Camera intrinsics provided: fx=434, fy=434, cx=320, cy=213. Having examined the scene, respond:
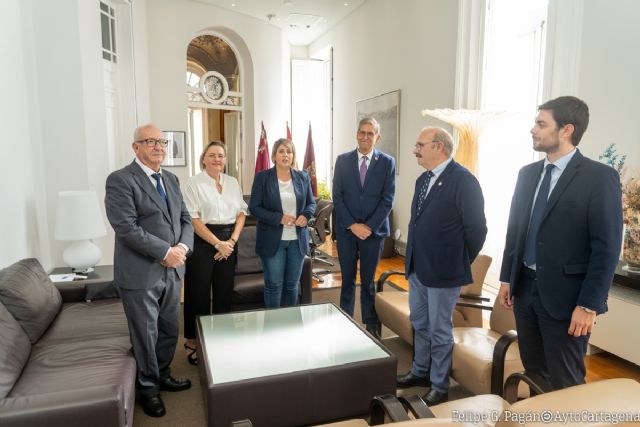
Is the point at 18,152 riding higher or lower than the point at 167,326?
higher

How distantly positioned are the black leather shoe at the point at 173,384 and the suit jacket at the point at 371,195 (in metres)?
1.49

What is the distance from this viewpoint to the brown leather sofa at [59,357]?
162cm

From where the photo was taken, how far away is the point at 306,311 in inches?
121

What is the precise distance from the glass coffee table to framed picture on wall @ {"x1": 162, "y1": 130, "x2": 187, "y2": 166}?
5.07 metres

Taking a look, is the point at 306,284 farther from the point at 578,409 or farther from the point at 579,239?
the point at 578,409

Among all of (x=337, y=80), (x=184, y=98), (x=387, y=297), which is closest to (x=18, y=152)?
(x=387, y=297)

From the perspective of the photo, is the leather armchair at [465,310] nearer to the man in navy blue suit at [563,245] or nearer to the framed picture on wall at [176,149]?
the man in navy blue suit at [563,245]

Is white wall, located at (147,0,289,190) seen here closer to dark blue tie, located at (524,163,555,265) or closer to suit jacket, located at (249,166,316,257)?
suit jacket, located at (249,166,316,257)

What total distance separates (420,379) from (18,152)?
10.7 feet

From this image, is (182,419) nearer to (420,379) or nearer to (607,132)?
(420,379)

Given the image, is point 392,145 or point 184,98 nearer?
point 392,145

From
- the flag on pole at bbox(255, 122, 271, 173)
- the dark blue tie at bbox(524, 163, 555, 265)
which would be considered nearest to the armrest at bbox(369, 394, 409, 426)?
the dark blue tie at bbox(524, 163, 555, 265)

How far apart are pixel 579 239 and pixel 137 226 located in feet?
6.84

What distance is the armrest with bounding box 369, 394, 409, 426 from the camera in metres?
1.37
